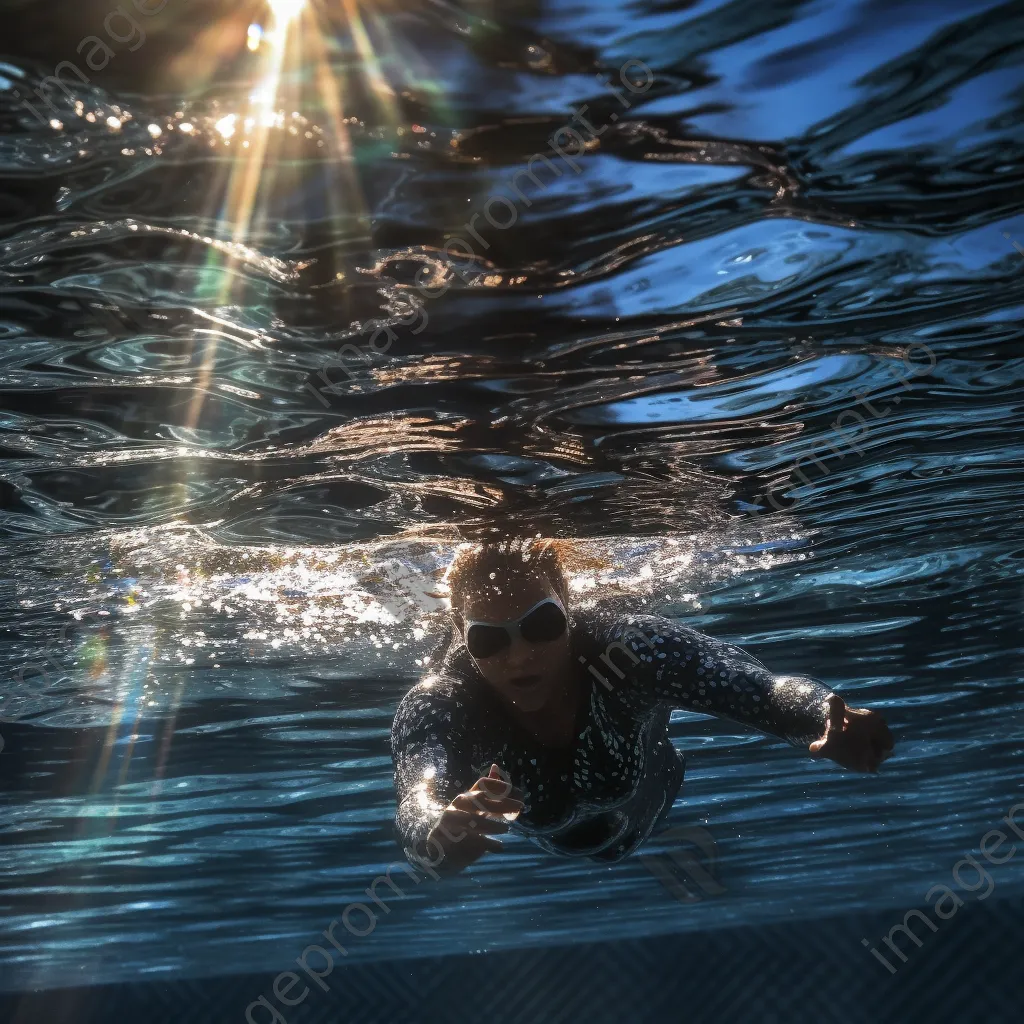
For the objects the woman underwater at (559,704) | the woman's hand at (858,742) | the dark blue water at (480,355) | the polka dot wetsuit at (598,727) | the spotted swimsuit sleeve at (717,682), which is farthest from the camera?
the woman underwater at (559,704)

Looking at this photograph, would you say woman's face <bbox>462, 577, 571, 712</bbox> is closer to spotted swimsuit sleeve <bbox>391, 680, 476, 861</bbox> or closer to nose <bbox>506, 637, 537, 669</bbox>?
nose <bbox>506, 637, 537, 669</bbox>

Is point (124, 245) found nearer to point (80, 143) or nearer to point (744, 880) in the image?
point (80, 143)

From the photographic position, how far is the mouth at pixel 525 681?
702 cm

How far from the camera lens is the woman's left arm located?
4742 millimetres

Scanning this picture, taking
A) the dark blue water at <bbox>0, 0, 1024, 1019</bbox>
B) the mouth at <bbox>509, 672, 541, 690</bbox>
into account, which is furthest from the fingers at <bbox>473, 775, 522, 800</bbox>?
the dark blue water at <bbox>0, 0, 1024, 1019</bbox>

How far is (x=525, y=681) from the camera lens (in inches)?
278

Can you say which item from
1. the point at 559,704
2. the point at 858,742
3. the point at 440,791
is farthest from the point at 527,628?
the point at 858,742

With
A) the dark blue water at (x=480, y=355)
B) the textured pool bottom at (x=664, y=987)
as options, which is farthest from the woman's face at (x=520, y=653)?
the textured pool bottom at (x=664, y=987)

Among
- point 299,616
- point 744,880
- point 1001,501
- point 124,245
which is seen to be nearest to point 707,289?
point 124,245

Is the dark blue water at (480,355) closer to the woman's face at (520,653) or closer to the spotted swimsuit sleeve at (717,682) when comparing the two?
the woman's face at (520,653)

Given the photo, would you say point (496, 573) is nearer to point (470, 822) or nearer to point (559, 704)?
point (559, 704)

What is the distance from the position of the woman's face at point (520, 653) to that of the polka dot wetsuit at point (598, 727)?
0.74 feet

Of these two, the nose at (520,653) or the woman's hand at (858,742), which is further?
the nose at (520,653)

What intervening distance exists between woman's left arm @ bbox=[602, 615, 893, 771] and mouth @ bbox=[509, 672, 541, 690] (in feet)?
1.70
